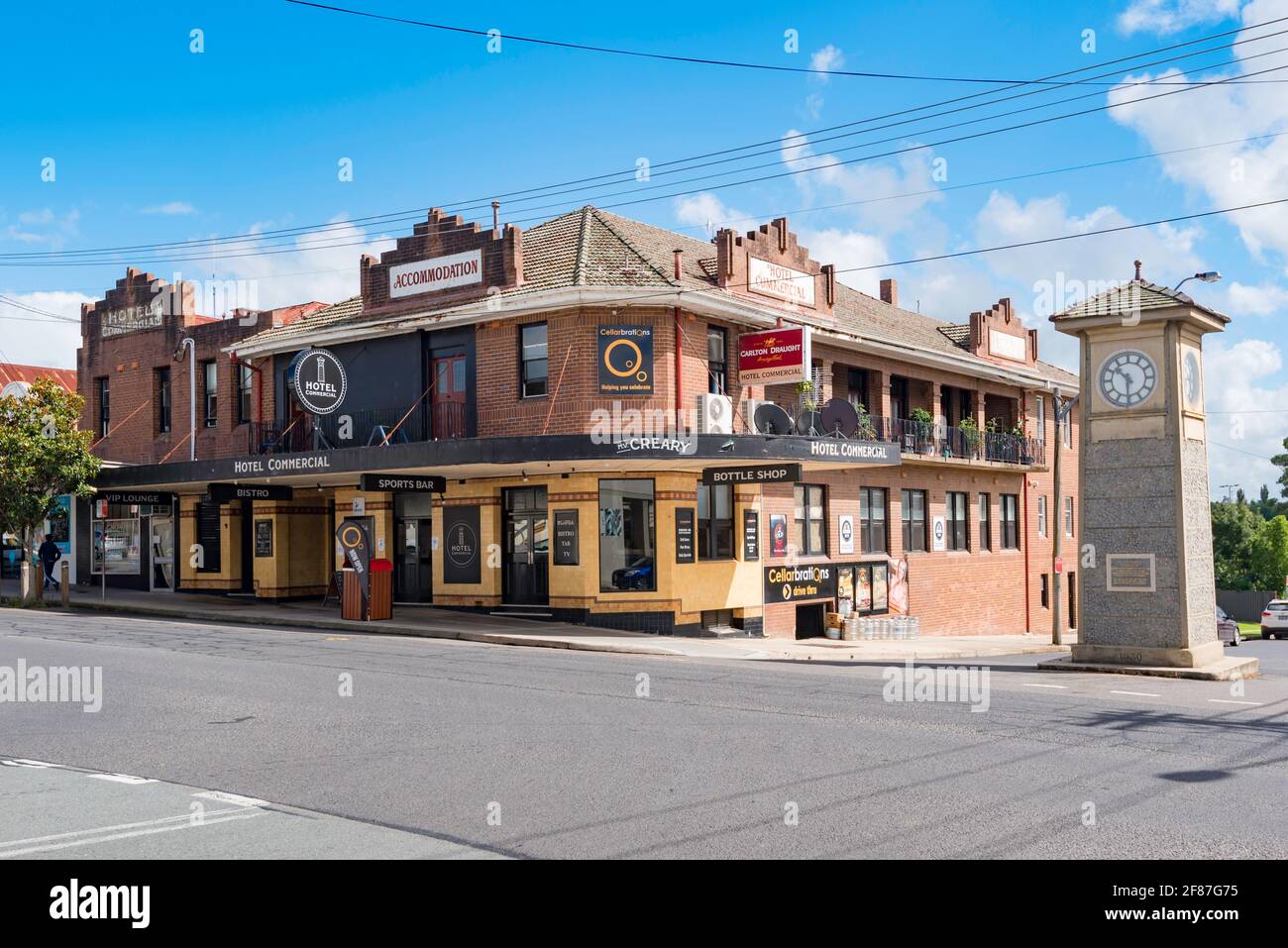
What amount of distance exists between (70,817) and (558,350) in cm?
1753

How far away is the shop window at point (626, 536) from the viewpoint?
24.5 metres

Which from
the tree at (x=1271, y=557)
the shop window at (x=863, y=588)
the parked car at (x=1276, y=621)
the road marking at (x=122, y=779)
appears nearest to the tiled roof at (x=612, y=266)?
the shop window at (x=863, y=588)

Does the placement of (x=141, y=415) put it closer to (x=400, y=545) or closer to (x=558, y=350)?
(x=400, y=545)

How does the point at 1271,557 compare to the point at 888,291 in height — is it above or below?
below

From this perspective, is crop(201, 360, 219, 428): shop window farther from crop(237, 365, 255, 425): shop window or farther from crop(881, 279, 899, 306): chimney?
crop(881, 279, 899, 306): chimney

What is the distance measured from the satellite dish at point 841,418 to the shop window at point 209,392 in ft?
56.7

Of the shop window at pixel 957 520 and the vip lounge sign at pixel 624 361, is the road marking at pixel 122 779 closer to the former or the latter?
the vip lounge sign at pixel 624 361

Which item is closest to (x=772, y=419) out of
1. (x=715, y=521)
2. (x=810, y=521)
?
(x=715, y=521)

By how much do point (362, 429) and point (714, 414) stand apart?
9.03 m

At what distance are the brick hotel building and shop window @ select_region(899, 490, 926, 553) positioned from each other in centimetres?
10

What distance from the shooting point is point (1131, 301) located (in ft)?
59.7

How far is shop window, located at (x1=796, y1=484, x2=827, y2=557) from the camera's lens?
28500mm

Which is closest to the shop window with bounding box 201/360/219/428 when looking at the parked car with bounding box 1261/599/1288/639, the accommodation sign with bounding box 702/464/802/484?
the accommodation sign with bounding box 702/464/802/484
